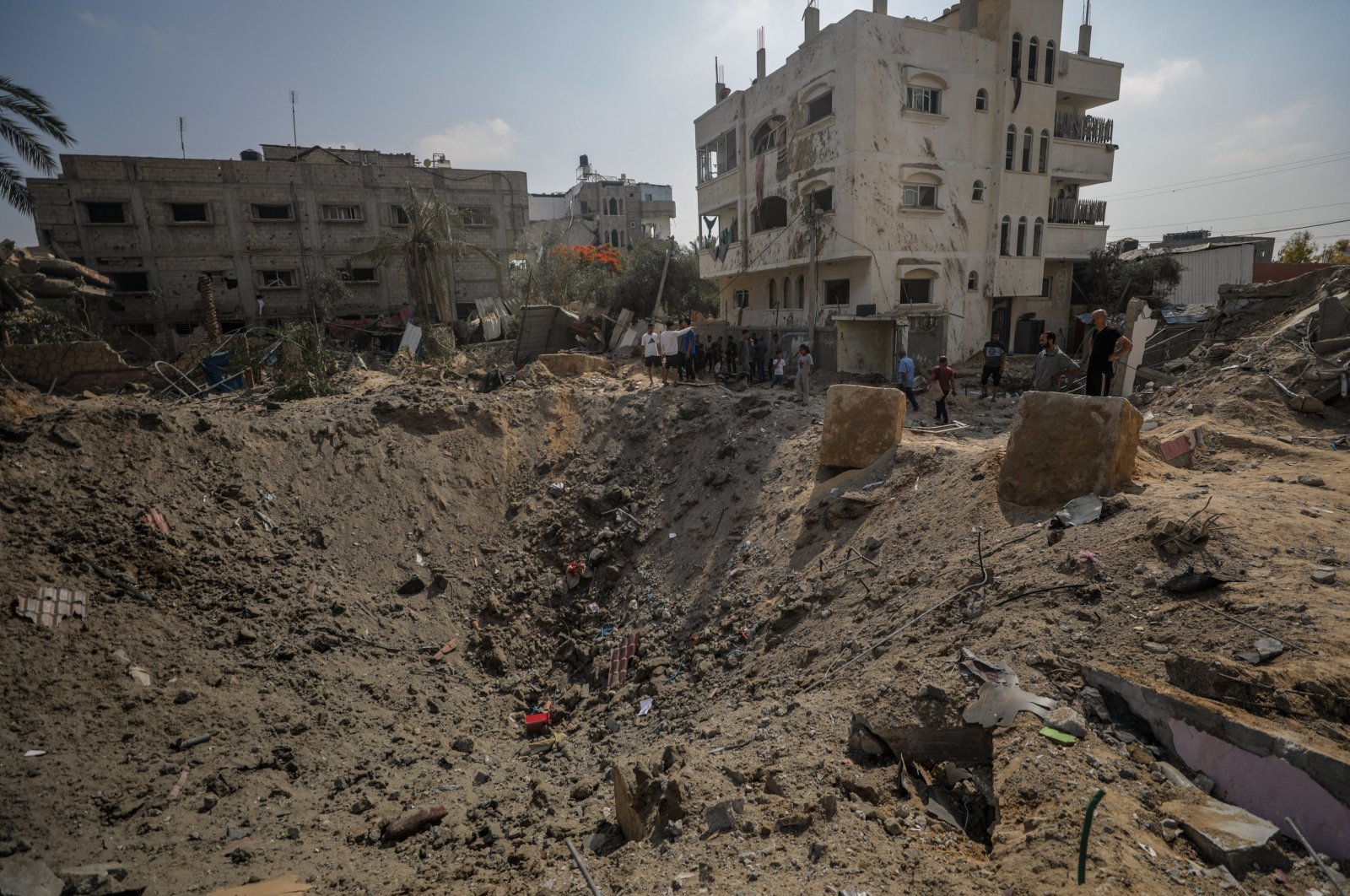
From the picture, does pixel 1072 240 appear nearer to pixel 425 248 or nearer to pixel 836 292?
pixel 836 292

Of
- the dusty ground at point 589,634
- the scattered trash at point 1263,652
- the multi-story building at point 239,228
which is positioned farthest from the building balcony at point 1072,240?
the scattered trash at point 1263,652

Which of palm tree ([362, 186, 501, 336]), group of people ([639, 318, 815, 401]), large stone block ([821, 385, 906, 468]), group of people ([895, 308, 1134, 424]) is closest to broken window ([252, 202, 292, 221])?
palm tree ([362, 186, 501, 336])

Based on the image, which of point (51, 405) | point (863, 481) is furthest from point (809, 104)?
point (51, 405)

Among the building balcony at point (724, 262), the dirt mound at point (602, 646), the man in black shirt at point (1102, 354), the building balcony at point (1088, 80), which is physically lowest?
the dirt mound at point (602, 646)

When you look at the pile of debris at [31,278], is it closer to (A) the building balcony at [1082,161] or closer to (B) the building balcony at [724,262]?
(B) the building balcony at [724,262]

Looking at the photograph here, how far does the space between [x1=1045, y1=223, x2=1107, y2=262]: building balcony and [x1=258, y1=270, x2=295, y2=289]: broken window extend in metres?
30.1

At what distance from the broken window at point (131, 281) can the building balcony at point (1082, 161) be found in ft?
115

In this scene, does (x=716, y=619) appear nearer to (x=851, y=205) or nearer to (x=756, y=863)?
(x=756, y=863)

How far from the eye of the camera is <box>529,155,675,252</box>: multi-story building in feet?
166

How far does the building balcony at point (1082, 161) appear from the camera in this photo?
24.0 metres

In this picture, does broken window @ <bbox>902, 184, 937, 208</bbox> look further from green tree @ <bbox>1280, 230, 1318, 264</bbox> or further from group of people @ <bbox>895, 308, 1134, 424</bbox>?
green tree @ <bbox>1280, 230, 1318, 264</bbox>

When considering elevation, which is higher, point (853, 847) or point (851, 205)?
point (851, 205)

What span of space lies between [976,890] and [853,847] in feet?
1.97

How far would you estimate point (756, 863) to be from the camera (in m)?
3.38
